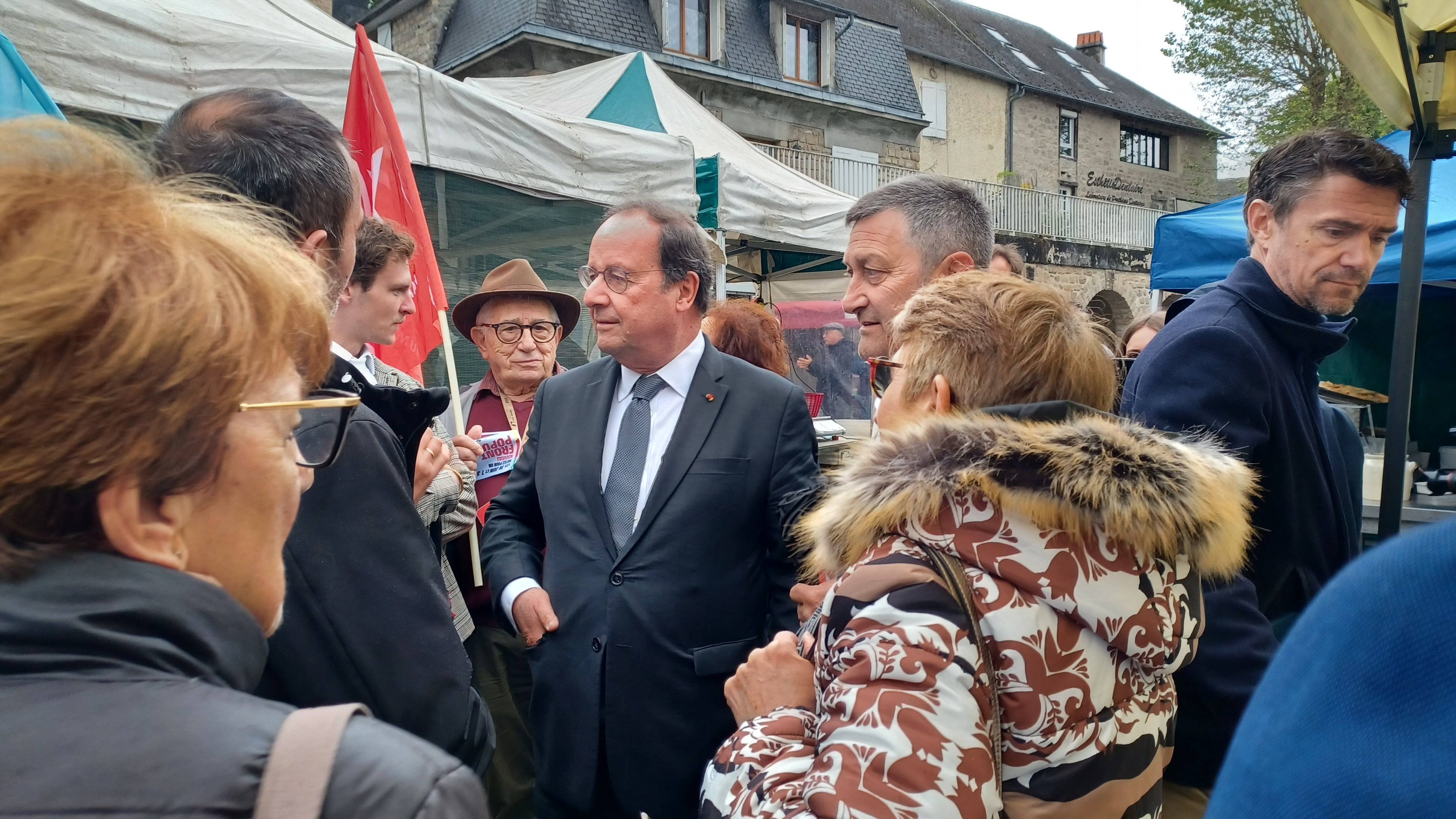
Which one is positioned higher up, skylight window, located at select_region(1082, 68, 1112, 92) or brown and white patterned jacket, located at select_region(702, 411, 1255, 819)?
skylight window, located at select_region(1082, 68, 1112, 92)

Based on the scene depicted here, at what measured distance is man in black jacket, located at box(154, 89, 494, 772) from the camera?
1312 mm

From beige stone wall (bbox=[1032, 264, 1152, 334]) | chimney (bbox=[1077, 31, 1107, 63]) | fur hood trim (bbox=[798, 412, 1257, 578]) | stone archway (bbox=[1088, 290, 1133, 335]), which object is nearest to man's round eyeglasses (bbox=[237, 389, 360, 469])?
fur hood trim (bbox=[798, 412, 1257, 578])

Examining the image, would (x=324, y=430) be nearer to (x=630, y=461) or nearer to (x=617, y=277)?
(x=630, y=461)

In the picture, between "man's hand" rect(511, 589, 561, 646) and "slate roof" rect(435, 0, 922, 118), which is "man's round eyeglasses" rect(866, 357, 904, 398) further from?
"slate roof" rect(435, 0, 922, 118)

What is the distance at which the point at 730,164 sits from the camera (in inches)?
228

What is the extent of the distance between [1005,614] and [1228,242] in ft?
18.9

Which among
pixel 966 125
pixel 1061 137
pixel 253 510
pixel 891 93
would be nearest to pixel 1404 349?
pixel 253 510

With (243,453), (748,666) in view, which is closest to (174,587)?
(243,453)

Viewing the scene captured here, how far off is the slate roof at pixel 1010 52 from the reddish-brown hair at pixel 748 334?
72.1ft

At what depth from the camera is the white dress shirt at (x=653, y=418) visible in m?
2.44

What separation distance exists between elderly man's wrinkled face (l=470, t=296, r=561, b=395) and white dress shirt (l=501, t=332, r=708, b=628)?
1042mm

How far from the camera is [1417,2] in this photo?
3166 mm

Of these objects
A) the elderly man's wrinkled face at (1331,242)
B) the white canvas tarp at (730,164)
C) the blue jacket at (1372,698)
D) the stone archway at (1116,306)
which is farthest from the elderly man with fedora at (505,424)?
the stone archway at (1116,306)

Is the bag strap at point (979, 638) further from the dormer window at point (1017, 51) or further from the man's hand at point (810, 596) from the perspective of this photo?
the dormer window at point (1017, 51)
